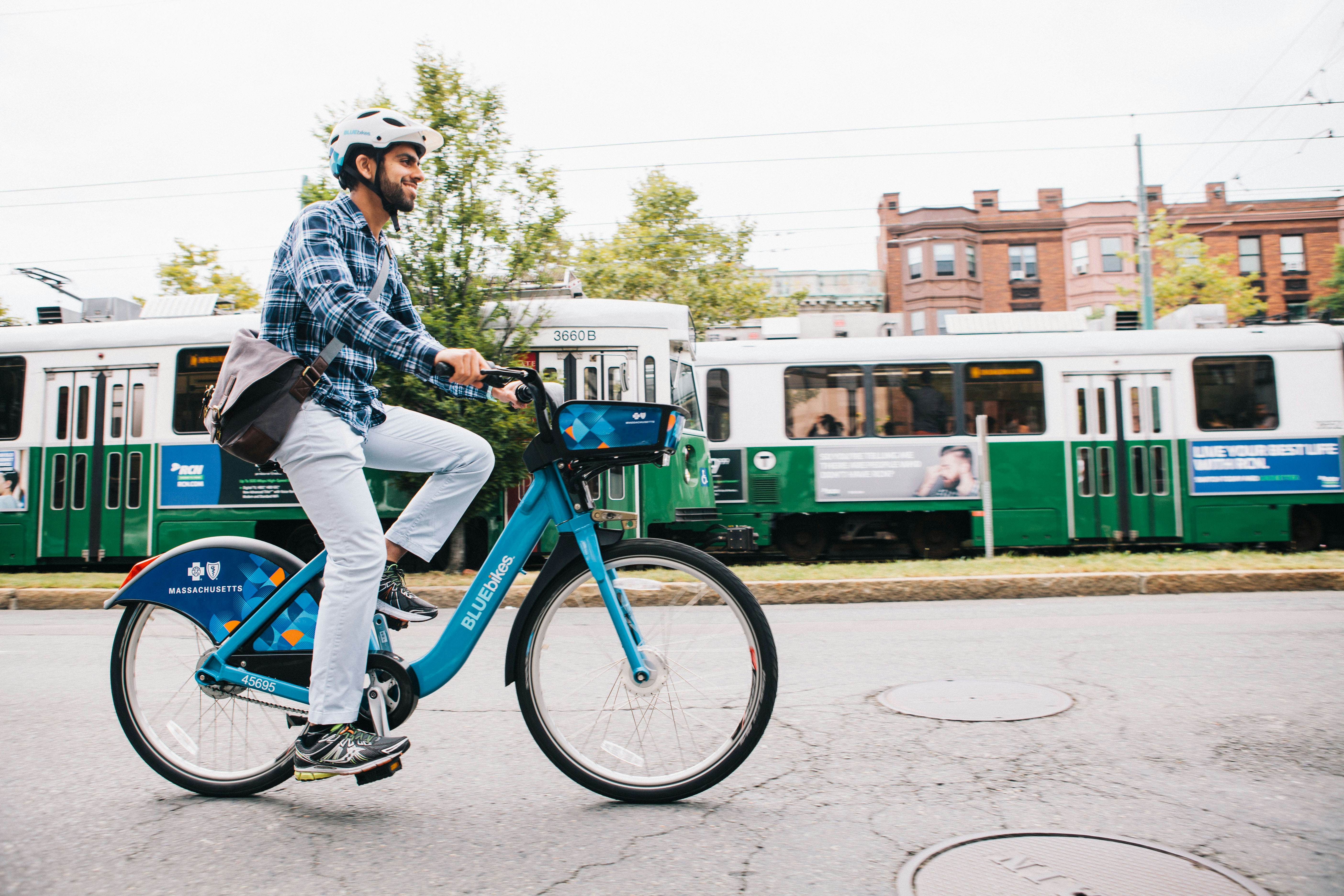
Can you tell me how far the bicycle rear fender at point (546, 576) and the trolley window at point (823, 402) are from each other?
9796mm

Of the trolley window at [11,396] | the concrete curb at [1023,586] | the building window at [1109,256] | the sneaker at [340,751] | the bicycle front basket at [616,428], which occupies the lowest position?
the concrete curb at [1023,586]

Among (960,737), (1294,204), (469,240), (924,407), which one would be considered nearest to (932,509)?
(924,407)

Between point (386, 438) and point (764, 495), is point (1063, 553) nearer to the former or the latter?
point (764, 495)

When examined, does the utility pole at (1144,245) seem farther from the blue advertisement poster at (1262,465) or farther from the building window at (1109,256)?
the building window at (1109,256)

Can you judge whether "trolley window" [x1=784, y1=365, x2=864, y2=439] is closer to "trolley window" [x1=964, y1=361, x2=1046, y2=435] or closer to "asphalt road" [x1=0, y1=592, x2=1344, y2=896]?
"trolley window" [x1=964, y1=361, x2=1046, y2=435]

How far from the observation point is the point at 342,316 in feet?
8.46

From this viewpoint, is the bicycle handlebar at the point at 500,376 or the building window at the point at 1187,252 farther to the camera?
the building window at the point at 1187,252

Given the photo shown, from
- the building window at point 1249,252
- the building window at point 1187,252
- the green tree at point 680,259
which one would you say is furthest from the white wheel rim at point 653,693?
the building window at point 1249,252

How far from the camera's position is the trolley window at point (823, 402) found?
12328 mm

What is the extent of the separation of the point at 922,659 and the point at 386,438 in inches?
130

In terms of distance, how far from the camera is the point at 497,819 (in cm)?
268

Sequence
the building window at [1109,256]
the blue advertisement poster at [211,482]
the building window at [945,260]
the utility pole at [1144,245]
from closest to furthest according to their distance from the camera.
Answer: the blue advertisement poster at [211,482]
the utility pole at [1144,245]
the building window at [1109,256]
the building window at [945,260]

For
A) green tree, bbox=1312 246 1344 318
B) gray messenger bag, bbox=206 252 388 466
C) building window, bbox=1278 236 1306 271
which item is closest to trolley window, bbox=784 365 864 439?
gray messenger bag, bbox=206 252 388 466

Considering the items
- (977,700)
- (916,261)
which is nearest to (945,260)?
(916,261)
